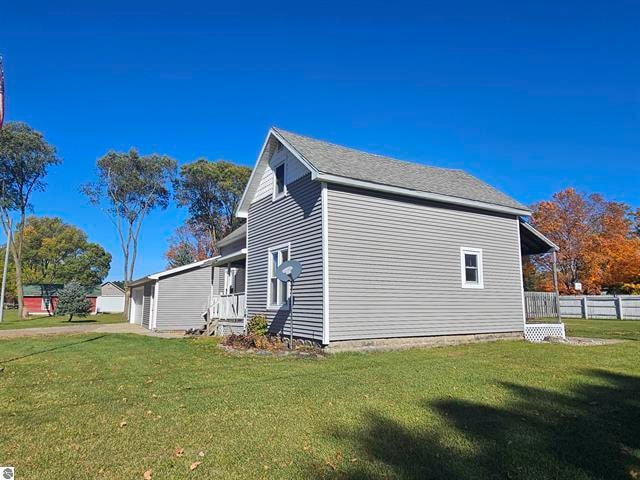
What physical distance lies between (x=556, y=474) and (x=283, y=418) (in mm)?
2800

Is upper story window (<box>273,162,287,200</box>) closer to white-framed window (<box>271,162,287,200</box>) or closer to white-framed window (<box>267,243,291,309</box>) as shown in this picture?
white-framed window (<box>271,162,287,200</box>)

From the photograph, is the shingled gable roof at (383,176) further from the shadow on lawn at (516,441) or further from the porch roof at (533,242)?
the shadow on lawn at (516,441)

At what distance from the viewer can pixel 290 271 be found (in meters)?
11.5

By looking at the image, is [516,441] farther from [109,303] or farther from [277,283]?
[109,303]

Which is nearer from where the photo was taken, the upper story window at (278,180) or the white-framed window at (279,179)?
the white-framed window at (279,179)

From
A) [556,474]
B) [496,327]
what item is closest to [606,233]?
[496,327]

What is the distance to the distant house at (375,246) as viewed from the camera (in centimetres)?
1120

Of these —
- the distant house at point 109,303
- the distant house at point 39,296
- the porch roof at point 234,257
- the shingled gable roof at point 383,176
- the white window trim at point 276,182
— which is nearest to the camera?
the shingled gable roof at point 383,176

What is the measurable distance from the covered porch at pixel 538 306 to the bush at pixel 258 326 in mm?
8798

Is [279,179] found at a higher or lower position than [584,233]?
A: lower

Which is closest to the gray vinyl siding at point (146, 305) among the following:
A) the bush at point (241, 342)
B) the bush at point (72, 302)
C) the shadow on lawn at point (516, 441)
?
the bush at point (72, 302)

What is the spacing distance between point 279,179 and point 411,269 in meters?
5.35

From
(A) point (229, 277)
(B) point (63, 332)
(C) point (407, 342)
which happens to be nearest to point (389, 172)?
(C) point (407, 342)

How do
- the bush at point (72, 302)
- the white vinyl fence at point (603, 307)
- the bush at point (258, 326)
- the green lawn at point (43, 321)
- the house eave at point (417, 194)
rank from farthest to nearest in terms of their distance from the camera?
1. the bush at point (72, 302)
2. the green lawn at point (43, 321)
3. the white vinyl fence at point (603, 307)
4. the bush at point (258, 326)
5. the house eave at point (417, 194)
